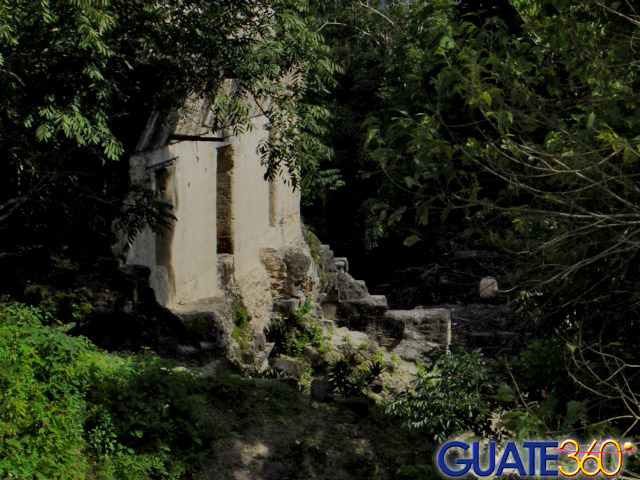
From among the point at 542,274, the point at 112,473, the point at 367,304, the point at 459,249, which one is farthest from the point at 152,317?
the point at 459,249

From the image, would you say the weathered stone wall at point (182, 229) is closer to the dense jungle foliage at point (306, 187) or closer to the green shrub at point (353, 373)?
the dense jungle foliage at point (306, 187)

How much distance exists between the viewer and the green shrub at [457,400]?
260 inches

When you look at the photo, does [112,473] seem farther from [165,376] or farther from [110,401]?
[165,376]

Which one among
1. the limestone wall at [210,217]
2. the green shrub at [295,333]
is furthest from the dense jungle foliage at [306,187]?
the green shrub at [295,333]

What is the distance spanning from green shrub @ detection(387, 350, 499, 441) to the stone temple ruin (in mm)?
2618

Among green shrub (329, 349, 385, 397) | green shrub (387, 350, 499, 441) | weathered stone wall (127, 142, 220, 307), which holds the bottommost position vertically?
green shrub (329, 349, 385, 397)

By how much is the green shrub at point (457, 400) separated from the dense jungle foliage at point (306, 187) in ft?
0.06

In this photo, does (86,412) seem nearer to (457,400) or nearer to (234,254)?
(457,400)

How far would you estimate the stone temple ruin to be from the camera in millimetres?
9648

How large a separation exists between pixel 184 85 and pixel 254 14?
1.05 m

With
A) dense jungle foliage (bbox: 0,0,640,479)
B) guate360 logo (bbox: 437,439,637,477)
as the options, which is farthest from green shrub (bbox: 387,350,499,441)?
guate360 logo (bbox: 437,439,637,477)

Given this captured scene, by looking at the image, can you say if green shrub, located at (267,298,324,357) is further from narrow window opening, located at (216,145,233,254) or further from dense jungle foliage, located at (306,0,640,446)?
dense jungle foliage, located at (306,0,640,446)

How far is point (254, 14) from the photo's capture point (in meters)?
8.16

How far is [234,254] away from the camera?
12609mm
